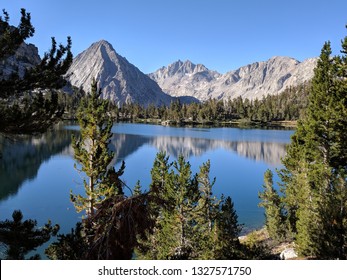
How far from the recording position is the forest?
6062mm

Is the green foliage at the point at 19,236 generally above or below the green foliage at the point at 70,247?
below

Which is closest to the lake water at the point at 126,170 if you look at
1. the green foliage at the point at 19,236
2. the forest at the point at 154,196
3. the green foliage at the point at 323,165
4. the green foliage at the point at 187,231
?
the forest at the point at 154,196

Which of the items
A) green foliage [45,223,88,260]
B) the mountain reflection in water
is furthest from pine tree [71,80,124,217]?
green foliage [45,223,88,260]

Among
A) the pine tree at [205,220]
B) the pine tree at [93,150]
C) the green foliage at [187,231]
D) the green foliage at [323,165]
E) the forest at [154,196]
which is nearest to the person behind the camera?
the forest at [154,196]

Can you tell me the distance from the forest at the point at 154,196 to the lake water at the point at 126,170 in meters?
3.38

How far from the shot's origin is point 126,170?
7544 centimetres

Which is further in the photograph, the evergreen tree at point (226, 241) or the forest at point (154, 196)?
the evergreen tree at point (226, 241)

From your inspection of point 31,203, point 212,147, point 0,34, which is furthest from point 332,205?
point 212,147

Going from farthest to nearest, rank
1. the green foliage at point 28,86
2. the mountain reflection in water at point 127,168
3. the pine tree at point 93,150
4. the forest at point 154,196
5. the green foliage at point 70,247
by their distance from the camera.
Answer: the mountain reflection in water at point 127,168 → the pine tree at point 93,150 → the green foliage at point 28,86 → the green foliage at point 70,247 → the forest at point 154,196

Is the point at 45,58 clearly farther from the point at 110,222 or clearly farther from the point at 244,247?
the point at 244,247

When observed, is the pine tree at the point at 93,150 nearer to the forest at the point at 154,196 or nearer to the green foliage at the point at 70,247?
the forest at the point at 154,196

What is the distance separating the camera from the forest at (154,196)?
6062 mm

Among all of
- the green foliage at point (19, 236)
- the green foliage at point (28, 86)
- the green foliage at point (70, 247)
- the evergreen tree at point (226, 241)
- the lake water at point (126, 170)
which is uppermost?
the green foliage at point (28, 86)

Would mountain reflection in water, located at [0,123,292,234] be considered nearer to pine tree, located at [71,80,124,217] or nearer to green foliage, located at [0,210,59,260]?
green foliage, located at [0,210,59,260]
